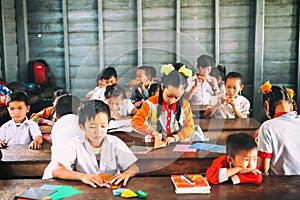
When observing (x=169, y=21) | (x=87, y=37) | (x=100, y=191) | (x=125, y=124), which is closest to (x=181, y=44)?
(x=169, y=21)

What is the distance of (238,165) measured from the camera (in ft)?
6.57

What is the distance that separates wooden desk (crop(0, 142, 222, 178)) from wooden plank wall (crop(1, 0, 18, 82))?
10.1 feet

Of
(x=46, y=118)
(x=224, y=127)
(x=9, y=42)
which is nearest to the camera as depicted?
(x=224, y=127)

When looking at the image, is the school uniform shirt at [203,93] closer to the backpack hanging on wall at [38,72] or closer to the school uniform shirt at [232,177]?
the school uniform shirt at [232,177]

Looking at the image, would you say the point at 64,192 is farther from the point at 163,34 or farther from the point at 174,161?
the point at 163,34

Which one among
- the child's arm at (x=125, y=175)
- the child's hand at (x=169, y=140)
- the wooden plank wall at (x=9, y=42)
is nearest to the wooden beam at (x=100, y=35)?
the wooden plank wall at (x=9, y=42)

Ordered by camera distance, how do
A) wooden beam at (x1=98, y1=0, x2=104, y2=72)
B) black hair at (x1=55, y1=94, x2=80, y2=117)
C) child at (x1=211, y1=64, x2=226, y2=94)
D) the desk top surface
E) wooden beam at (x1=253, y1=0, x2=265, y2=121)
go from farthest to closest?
wooden beam at (x1=98, y1=0, x2=104, y2=72) → wooden beam at (x1=253, y1=0, x2=265, y2=121) → child at (x1=211, y1=64, x2=226, y2=94) → the desk top surface → black hair at (x1=55, y1=94, x2=80, y2=117)

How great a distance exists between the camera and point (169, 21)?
18.8 ft

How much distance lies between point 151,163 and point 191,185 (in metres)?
0.61

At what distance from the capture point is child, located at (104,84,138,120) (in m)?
3.55

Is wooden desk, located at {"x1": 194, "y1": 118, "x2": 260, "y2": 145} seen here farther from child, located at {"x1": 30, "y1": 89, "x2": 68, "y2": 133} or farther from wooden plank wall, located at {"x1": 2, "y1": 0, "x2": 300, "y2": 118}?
wooden plank wall, located at {"x1": 2, "y1": 0, "x2": 300, "y2": 118}

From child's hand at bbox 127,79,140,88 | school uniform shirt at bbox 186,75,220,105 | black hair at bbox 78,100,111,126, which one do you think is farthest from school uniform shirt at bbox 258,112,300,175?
child's hand at bbox 127,79,140,88

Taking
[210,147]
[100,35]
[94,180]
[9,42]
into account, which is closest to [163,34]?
[100,35]

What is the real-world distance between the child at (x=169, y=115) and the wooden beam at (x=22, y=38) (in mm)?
A: 3338
